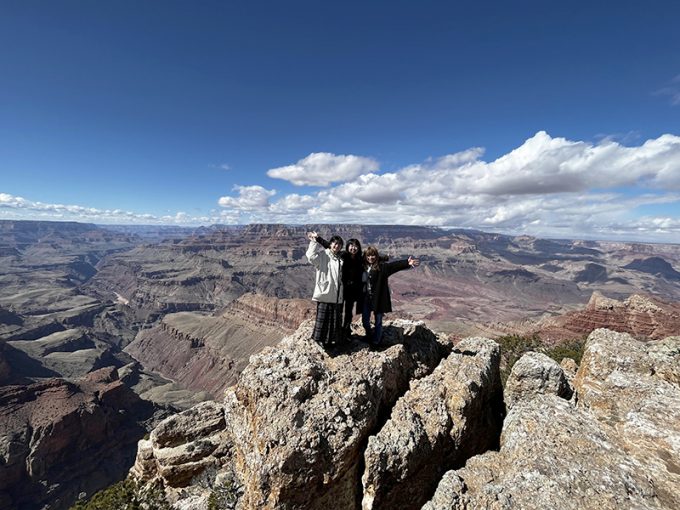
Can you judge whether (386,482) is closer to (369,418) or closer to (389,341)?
(369,418)

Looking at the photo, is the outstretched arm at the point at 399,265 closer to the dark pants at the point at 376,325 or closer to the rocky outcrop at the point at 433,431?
the dark pants at the point at 376,325

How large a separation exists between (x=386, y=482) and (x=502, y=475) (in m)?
3.11

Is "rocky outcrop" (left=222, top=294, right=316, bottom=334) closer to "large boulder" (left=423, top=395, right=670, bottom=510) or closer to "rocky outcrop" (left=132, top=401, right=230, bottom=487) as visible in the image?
"rocky outcrop" (left=132, top=401, right=230, bottom=487)

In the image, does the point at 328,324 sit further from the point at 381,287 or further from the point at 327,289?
the point at 381,287

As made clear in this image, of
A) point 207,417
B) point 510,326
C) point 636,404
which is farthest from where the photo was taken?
point 510,326

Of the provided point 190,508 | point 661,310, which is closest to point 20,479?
point 190,508

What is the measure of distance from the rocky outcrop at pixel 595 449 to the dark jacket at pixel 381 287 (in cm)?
520

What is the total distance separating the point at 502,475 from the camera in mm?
8781

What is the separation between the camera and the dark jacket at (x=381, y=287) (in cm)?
1142

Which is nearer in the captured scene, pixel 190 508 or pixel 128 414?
pixel 190 508

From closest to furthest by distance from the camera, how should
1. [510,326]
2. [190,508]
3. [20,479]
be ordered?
[190,508] < [20,479] < [510,326]

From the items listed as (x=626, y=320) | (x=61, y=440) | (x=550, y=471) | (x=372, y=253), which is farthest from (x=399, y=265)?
(x=61, y=440)

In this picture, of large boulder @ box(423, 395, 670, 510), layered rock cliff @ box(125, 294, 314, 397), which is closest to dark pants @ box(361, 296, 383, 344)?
large boulder @ box(423, 395, 670, 510)

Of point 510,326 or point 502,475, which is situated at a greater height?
point 502,475
